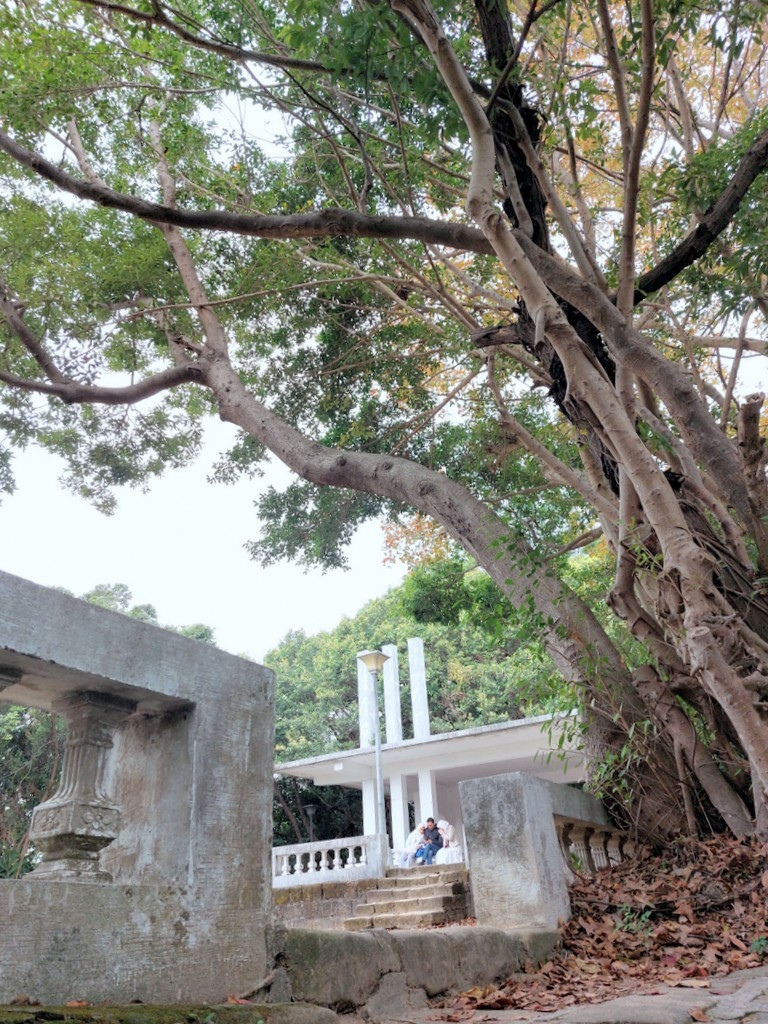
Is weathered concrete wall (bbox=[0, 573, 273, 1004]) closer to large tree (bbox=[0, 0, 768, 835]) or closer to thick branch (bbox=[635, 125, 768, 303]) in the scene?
large tree (bbox=[0, 0, 768, 835])

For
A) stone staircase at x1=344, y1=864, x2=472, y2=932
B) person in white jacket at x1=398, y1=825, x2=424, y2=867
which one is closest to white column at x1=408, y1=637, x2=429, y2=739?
person in white jacket at x1=398, y1=825, x2=424, y2=867

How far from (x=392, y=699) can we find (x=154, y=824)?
1550 cm

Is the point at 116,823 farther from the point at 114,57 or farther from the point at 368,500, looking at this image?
the point at 368,500

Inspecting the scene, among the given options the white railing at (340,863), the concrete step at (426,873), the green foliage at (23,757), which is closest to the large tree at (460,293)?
the concrete step at (426,873)

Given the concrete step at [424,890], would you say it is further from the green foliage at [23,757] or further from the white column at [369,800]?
the white column at [369,800]

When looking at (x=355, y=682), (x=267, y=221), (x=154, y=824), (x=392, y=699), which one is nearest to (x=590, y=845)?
(x=154, y=824)

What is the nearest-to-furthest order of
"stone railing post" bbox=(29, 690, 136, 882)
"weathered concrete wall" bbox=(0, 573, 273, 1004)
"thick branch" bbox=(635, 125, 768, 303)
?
"weathered concrete wall" bbox=(0, 573, 273, 1004) < "stone railing post" bbox=(29, 690, 136, 882) < "thick branch" bbox=(635, 125, 768, 303)

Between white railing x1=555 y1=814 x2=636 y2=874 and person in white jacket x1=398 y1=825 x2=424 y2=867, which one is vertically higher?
person in white jacket x1=398 y1=825 x2=424 y2=867

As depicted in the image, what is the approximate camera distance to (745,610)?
4160 millimetres

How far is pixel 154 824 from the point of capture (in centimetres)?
259

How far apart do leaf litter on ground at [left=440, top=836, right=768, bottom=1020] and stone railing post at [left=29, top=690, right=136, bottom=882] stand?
5.30ft

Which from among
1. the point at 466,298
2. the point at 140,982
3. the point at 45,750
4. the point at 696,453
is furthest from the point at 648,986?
the point at 45,750

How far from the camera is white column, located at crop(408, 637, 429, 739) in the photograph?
636 inches

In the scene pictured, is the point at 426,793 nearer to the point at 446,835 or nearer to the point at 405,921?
the point at 446,835
